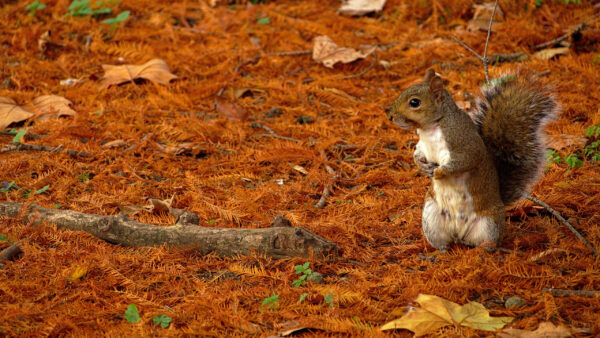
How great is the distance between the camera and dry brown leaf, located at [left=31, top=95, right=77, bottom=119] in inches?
166

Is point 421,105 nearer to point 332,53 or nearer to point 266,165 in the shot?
point 266,165

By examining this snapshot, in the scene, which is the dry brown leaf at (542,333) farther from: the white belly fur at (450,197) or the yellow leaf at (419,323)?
the white belly fur at (450,197)

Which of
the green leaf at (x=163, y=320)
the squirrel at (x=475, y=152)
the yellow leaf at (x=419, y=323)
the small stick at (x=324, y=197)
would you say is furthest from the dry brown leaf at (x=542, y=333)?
the small stick at (x=324, y=197)

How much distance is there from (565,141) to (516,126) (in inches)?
42.2

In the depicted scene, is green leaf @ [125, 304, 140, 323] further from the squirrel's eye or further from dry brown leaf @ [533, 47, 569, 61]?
dry brown leaf @ [533, 47, 569, 61]

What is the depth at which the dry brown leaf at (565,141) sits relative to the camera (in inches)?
133

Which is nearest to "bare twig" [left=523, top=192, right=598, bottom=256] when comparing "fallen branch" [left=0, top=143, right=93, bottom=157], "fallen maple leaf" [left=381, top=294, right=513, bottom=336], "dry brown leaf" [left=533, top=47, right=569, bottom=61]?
"fallen maple leaf" [left=381, top=294, right=513, bottom=336]

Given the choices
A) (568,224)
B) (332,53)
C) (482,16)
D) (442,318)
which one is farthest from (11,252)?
(482,16)

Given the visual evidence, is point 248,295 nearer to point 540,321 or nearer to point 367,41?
point 540,321

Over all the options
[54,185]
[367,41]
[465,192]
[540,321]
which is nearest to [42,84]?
[54,185]

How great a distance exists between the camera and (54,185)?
3.28 meters

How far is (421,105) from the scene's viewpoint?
2482 millimetres

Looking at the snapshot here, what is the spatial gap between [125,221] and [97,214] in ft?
0.97

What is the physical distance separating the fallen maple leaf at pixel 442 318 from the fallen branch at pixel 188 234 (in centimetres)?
63
